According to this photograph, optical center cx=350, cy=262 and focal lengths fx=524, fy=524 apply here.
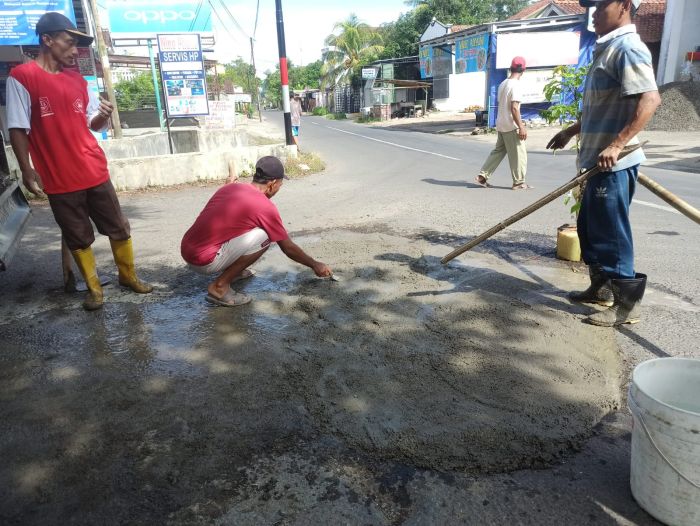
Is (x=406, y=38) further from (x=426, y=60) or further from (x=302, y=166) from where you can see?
(x=302, y=166)

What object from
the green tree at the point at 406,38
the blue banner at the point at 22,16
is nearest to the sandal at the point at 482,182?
the blue banner at the point at 22,16

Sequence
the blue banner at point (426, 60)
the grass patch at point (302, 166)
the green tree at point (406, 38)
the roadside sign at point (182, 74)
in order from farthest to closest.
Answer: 1. the green tree at point (406, 38)
2. the blue banner at point (426, 60)
3. the roadside sign at point (182, 74)
4. the grass patch at point (302, 166)

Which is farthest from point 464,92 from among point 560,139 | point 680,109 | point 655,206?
point 560,139

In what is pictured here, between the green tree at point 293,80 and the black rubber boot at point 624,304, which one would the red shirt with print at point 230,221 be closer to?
the black rubber boot at point 624,304

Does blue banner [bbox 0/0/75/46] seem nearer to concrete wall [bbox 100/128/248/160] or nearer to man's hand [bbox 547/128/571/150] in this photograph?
concrete wall [bbox 100/128/248/160]

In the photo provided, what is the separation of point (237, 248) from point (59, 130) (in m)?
1.51

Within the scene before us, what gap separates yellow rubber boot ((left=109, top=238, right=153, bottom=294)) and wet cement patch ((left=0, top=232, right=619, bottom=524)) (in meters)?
0.14

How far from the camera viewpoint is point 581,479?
2.12 m

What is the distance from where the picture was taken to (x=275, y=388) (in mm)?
2857

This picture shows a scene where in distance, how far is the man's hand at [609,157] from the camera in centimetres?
310

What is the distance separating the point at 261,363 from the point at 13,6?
14.4m

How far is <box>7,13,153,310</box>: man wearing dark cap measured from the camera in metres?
3.59

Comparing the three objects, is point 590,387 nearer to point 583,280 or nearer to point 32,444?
point 583,280

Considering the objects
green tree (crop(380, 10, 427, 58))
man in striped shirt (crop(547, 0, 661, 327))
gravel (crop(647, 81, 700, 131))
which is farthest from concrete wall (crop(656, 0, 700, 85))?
green tree (crop(380, 10, 427, 58))
